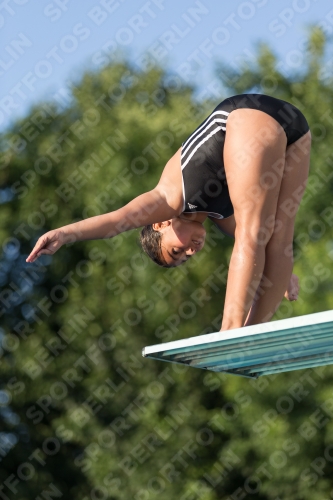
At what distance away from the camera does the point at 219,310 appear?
48.4ft

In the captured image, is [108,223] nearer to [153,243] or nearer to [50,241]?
[50,241]

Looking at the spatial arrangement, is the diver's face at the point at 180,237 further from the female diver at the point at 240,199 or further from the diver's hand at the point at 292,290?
the diver's hand at the point at 292,290

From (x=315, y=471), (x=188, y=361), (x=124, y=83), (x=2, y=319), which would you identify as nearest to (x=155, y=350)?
(x=188, y=361)

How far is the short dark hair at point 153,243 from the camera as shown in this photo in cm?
467

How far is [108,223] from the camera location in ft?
13.7

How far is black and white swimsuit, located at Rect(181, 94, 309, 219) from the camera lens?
4238 mm

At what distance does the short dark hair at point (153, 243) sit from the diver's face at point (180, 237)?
0.04 m

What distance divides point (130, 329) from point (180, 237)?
1026 centimetres

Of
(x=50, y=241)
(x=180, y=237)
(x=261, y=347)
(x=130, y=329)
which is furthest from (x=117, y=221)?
(x=130, y=329)

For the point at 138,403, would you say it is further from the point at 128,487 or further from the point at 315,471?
the point at 315,471

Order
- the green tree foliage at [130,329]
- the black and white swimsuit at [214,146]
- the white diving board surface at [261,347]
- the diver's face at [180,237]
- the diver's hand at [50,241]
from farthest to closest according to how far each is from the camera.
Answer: the green tree foliage at [130,329] < the diver's face at [180,237] < the black and white swimsuit at [214,146] < the diver's hand at [50,241] < the white diving board surface at [261,347]

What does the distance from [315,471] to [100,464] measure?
3.49 meters

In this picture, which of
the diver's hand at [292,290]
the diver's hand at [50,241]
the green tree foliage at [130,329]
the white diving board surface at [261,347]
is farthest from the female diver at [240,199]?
the green tree foliage at [130,329]

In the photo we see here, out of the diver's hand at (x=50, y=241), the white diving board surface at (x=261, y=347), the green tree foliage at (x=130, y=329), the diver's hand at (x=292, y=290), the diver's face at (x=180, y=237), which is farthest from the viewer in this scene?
the green tree foliage at (x=130, y=329)
